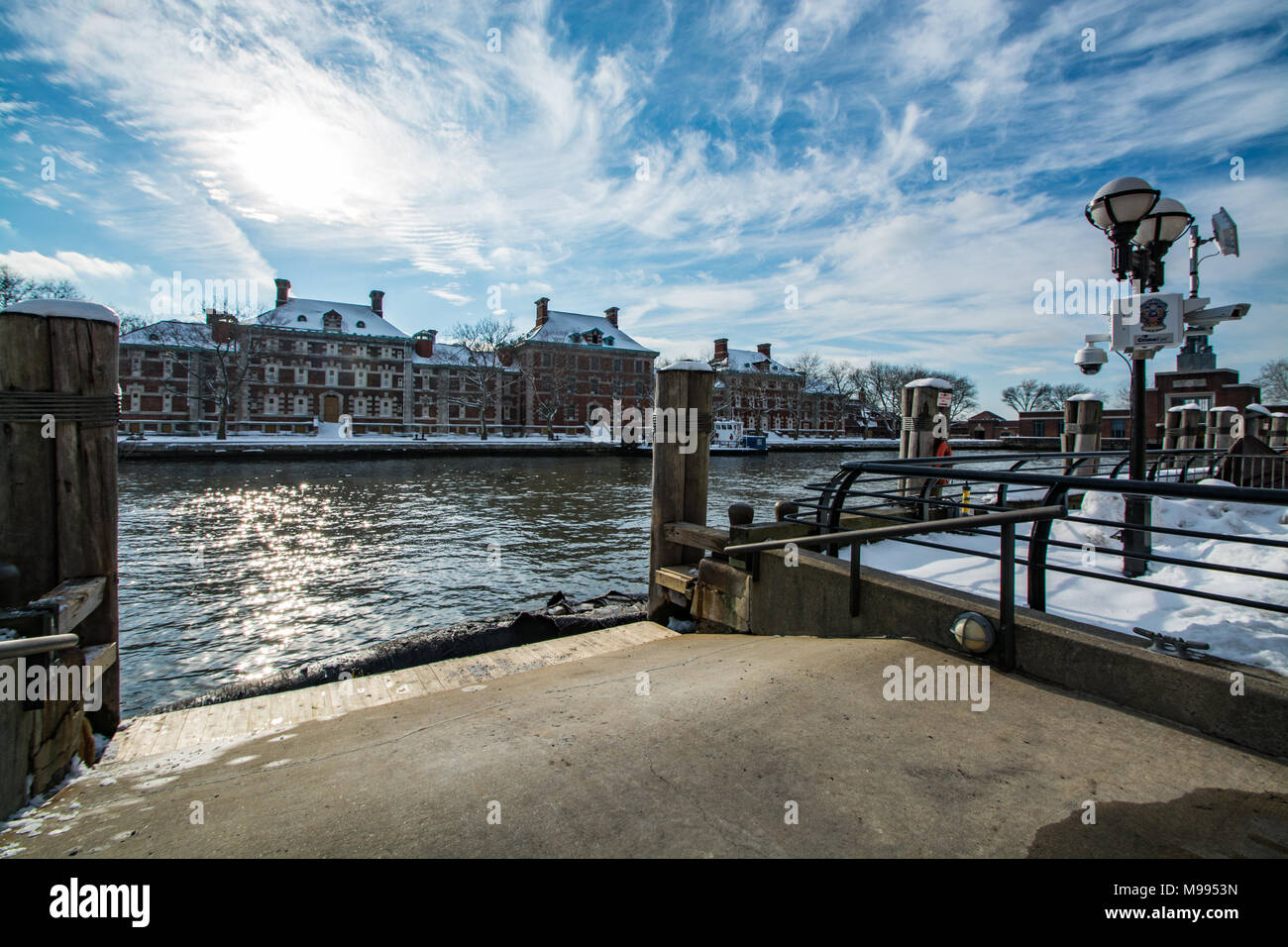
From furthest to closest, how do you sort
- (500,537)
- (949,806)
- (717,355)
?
(717,355) < (500,537) < (949,806)

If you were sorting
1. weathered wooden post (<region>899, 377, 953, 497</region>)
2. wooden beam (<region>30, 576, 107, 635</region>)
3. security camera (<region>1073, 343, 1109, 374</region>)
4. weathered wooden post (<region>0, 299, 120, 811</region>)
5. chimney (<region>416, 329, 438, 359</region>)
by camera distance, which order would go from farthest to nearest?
chimney (<region>416, 329, 438, 359</region>), security camera (<region>1073, 343, 1109, 374</region>), weathered wooden post (<region>899, 377, 953, 497</region>), weathered wooden post (<region>0, 299, 120, 811</region>), wooden beam (<region>30, 576, 107, 635</region>)

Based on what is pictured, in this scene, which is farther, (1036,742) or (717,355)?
(717,355)

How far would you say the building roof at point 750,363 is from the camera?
268 feet

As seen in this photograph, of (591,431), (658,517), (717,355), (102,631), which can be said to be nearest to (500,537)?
(658,517)

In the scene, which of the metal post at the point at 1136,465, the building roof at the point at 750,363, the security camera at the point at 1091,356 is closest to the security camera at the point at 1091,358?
the security camera at the point at 1091,356

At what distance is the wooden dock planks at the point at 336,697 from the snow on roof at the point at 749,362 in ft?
251

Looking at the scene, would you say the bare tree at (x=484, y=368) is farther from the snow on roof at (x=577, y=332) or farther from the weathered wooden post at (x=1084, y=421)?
the weathered wooden post at (x=1084, y=421)

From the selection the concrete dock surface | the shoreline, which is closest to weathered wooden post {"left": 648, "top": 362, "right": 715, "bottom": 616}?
the concrete dock surface

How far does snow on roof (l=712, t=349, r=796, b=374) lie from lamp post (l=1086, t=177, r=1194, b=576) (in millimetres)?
75205

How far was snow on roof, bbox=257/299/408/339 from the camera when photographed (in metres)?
55.7

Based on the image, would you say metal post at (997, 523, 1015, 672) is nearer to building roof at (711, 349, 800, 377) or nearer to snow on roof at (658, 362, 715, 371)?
snow on roof at (658, 362, 715, 371)

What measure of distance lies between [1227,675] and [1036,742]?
87 cm
